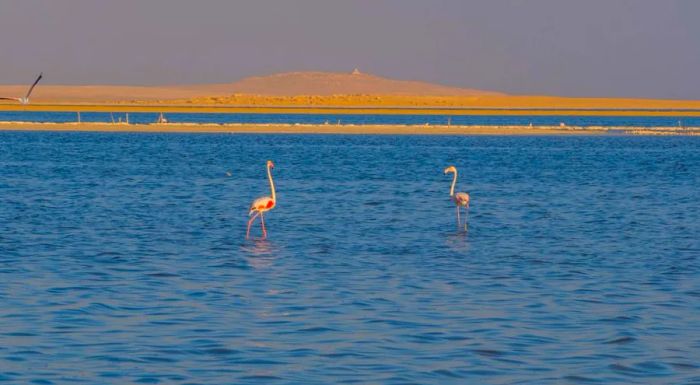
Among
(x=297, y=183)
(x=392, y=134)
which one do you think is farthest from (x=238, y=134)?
(x=297, y=183)

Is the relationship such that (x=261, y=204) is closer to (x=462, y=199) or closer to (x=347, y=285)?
(x=462, y=199)

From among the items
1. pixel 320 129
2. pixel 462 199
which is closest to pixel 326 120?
pixel 320 129

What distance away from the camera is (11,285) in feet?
55.4

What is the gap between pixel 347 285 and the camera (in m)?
17.4

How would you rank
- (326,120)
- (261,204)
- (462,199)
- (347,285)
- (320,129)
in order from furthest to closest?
(326,120) < (320,129) < (462,199) < (261,204) < (347,285)

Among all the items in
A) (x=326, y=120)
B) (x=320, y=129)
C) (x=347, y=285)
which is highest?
(x=347, y=285)

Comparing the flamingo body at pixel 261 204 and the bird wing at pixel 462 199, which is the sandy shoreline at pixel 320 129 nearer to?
the bird wing at pixel 462 199

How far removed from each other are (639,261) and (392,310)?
6.77 meters

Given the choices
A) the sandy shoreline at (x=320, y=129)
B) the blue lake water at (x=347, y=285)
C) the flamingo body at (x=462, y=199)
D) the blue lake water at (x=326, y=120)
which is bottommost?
the blue lake water at (x=326, y=120)

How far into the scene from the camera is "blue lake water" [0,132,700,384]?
12531 millimetres

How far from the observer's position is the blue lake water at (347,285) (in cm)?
1253

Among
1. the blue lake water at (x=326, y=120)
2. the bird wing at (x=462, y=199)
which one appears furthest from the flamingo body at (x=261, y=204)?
the blue lake water at (x=326, y=120)

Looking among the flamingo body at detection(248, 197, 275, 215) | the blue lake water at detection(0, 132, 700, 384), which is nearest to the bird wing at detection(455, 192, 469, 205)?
the blue lake water at detection(0, 132, 700, 384)

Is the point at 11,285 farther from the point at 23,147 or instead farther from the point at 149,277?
the point at 23,147
